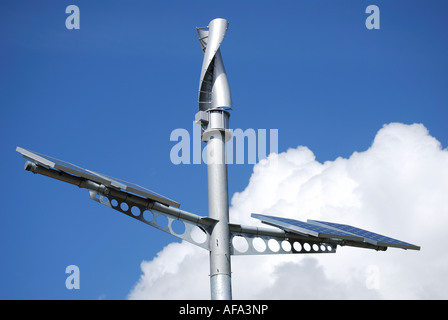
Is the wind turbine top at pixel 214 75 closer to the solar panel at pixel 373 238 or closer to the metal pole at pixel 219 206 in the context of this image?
the metal pole at pixel 219 206

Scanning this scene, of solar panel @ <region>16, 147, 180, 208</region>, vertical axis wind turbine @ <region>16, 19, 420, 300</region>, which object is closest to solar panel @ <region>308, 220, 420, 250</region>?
vertical axis wind turbine @ <region>16, 19, 420, 300</region>

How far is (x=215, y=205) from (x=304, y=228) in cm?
359

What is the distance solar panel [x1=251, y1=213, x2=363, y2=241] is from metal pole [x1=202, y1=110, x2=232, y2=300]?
1.86 m

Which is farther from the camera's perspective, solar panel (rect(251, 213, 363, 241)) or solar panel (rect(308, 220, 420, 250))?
solar panel (rect(308, 220, 420, 250))

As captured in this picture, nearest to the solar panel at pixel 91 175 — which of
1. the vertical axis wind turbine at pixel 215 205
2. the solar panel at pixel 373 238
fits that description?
the vertical axis wind turbine at pixel 215 205

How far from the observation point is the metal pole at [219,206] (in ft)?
86.9

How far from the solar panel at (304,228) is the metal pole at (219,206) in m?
1.86

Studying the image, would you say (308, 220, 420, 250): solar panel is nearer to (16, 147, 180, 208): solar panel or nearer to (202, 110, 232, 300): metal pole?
(202, 110, 232, 300): metal pole

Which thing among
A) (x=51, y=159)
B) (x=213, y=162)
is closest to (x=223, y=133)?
(x=213, y=162)

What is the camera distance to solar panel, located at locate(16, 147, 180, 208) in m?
23.1

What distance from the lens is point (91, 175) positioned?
24031mm

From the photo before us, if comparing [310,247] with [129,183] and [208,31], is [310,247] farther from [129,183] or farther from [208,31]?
[208,31]

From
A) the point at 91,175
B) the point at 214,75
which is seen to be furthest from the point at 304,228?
the point at 91,175

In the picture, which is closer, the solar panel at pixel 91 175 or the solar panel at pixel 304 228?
the solar panel at pixel 91 175
